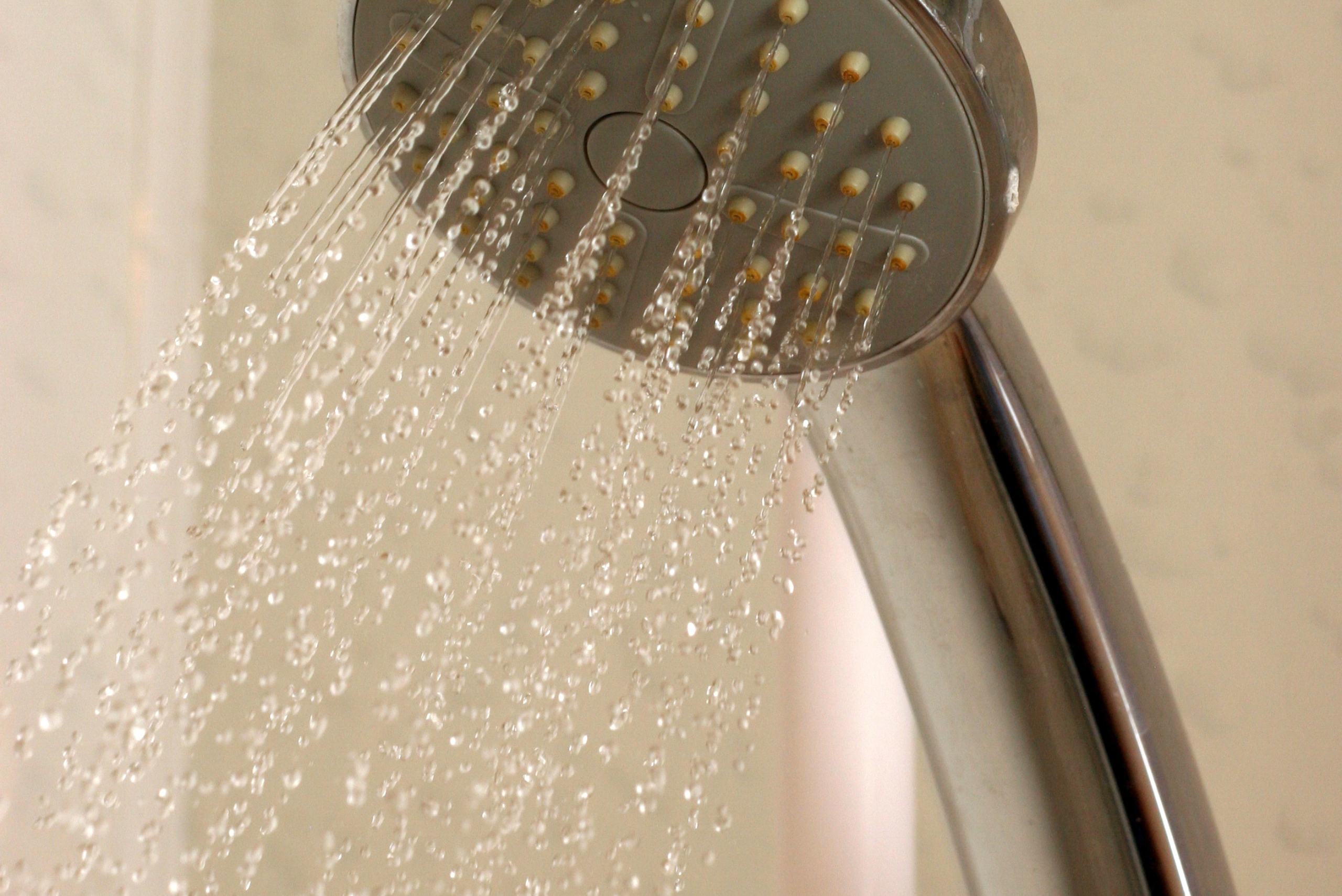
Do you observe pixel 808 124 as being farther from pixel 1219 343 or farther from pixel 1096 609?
pixel 1219 343

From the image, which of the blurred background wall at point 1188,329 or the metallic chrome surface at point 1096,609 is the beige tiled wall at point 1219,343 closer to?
the blurred background wall at point 1188,329

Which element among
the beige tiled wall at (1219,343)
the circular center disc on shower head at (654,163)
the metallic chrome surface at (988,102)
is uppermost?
the beige tiled wall at (1219,343)

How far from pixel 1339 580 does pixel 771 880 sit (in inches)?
12.3

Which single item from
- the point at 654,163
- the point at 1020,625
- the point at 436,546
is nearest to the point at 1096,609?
the point at 1020,625

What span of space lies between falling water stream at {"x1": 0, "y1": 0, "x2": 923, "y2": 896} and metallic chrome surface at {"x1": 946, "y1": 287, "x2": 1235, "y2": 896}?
34 millimetres

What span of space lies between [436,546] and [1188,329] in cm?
40

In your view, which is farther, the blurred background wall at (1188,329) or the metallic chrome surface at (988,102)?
the blurred background wall at (1188,329)

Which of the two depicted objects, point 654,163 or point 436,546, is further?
point 436,546

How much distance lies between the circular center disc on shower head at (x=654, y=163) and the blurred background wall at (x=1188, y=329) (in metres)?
0.30

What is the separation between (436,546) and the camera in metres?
0.81

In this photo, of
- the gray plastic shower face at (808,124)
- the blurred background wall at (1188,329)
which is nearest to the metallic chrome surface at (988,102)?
the gray plastic shower face at (808,124)

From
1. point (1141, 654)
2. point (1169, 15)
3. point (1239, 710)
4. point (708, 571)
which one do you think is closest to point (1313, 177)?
point (1169, 15)

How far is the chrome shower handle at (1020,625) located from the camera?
0.92 ft

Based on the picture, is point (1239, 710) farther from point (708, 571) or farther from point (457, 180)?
point (457, 180)
